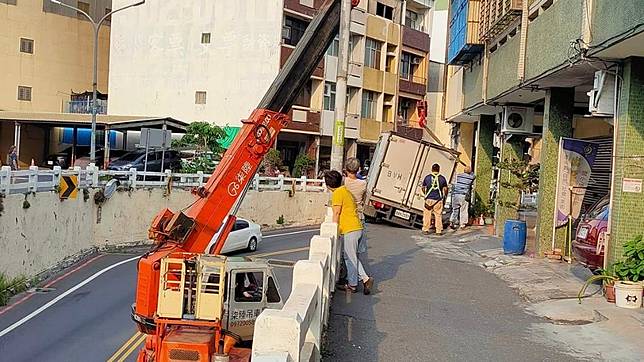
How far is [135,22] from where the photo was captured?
42.3 meters

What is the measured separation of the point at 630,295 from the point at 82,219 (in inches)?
542

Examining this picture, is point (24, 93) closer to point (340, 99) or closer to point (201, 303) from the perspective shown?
point (340, 99)

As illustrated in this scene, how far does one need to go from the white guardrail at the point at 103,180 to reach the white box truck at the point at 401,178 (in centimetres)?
416

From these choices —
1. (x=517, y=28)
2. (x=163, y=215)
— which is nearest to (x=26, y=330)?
(x=163, y=215)

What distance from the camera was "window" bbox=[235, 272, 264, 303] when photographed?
757 cm

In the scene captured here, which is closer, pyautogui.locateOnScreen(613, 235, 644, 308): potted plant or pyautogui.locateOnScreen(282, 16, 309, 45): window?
pyautogui.locateOnScreen(613, 235, 644, 308): potted plant

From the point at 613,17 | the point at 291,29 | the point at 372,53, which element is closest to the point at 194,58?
the point at 291,29

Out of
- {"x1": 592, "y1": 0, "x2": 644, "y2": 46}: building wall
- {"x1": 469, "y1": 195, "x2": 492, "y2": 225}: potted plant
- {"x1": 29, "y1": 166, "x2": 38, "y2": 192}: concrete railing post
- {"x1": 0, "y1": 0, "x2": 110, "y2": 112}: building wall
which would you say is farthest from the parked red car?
{"x1": 0, "y1": 0, "x2": 110, "y2": 112}: building wall

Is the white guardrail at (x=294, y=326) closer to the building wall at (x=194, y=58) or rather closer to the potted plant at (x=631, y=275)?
the potted plant at (x=631, y=275)

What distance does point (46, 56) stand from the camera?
1828 inches

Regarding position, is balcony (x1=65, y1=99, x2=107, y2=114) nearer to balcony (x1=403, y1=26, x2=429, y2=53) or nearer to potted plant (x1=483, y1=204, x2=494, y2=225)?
balcony (x1=403, y1=26, x2=429, y2=53)

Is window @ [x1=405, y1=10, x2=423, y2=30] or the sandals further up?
window @ [x1=405, y1=10, x2=423, y2=30]

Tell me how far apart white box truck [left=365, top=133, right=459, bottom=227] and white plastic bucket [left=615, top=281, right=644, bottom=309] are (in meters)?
13.6

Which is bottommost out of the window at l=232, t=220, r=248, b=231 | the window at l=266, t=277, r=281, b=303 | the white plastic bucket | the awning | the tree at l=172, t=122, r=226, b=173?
the window at l=232, t=220, r=248, b=231
